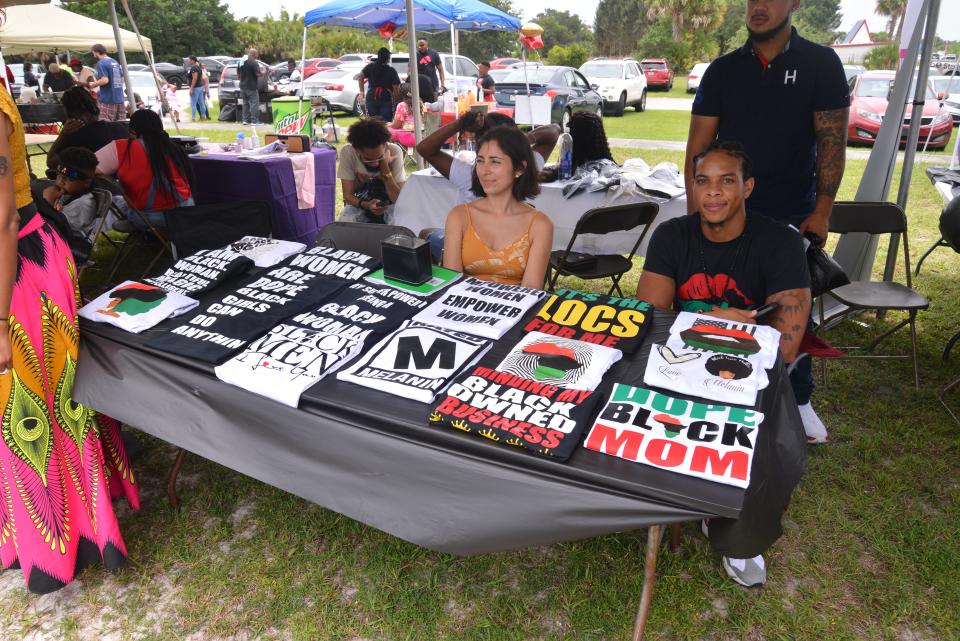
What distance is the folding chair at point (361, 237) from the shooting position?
280 cm

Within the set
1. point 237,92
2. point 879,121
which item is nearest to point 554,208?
point 879,121

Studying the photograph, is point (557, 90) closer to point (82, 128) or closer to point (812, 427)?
point (82, 128)

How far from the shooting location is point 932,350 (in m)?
3.60

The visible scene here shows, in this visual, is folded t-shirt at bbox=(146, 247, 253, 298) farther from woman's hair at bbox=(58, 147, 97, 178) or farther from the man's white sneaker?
woman's hair at bbox=(58, 147, 97, 178)

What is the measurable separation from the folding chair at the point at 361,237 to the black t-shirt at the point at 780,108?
62.9 inches

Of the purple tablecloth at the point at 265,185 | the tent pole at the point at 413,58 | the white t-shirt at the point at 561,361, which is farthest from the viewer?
the tent pole at the point at 413,58

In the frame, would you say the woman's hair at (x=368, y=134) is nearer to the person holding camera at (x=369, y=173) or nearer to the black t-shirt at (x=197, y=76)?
the person holding camera at (x=369, y=173)

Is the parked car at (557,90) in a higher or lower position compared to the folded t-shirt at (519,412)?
higher

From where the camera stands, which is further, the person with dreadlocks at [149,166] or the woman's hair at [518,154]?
the person with dreadlocks at [149,166]

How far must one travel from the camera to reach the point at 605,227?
3.43 metres

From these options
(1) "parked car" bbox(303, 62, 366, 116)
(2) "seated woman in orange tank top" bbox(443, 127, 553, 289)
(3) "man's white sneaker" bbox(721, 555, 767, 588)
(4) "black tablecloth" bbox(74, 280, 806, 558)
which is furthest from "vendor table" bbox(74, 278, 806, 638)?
(1) "parked car" bbox(303, 62, 366, 116)

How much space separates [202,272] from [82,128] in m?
4.00

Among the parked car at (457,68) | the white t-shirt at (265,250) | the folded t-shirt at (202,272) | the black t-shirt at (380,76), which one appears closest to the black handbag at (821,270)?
the white t-shirt at (265,250)

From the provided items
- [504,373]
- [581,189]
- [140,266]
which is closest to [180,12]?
[140,266]
